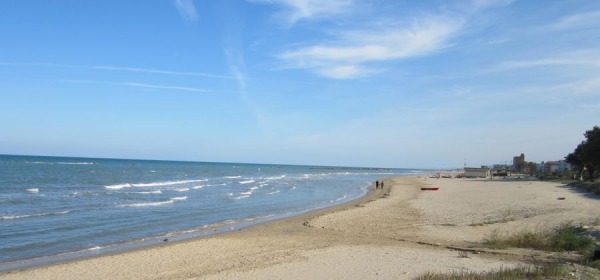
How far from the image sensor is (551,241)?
1283cm

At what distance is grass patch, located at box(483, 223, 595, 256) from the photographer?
480 inches

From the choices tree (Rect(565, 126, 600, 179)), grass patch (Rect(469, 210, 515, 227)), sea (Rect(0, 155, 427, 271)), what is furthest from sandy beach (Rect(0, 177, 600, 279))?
tree (Rect(565, 126, 600, 179))

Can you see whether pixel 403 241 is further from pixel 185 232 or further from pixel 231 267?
pixel 185 232

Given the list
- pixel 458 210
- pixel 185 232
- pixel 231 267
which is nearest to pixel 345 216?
pixel 458 210

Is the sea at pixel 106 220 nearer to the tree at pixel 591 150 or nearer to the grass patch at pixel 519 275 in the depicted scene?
the grass patch at pixel 519 275

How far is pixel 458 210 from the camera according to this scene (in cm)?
2492

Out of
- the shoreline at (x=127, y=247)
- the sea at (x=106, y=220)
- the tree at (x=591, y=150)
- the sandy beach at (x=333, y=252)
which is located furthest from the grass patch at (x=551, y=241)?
the tree at (x=591, y=150)

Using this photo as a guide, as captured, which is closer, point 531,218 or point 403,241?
point 403,241

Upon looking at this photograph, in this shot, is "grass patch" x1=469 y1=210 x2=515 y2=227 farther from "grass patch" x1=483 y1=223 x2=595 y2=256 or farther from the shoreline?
the shoreline

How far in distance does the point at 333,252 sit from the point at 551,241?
19.2 ft

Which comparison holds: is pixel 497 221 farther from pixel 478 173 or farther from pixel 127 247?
pixel 478 173

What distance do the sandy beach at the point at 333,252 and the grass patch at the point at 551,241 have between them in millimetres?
581

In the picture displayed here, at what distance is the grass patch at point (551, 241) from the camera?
12180 millimetres

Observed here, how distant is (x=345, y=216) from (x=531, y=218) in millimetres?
8319
